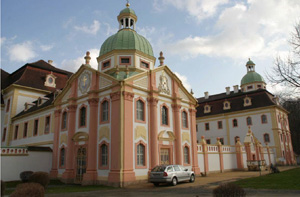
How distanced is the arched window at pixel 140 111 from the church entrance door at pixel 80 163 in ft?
19.4

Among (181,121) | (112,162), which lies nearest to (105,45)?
(181,121)

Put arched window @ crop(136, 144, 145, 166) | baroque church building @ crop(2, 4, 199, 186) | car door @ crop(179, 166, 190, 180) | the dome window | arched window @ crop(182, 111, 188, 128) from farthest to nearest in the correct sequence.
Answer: arched window @ crop(182, 111, 188, 128)
the dome window
arched window @ crop(136, 144, 145, 166)
baroque church building @ crop(2, 4, 199, 186)
car door @ crop(179, 166, 190, 180)

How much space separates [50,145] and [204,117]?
34377 millimetres

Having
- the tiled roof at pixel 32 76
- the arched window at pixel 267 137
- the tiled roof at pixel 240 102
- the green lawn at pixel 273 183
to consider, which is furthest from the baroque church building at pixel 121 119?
the tiled roof at pixel 240 102

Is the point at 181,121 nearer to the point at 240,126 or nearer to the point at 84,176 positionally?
the point at 84,176

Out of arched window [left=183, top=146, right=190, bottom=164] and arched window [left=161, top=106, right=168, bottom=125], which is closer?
arched window [left=161, top=106, right=168, bottom=125]

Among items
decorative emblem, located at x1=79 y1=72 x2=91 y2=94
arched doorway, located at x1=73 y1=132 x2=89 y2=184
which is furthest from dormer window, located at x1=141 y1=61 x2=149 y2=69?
arched doorway, located at x1=73 y1=132 x2=89 y2=184

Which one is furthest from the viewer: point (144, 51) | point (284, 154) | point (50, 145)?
point (284, 154)

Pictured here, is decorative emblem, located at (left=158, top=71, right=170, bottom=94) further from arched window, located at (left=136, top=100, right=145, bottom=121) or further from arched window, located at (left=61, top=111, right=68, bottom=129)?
arched window, located at (left=61, top=111, right=68, bottom=129)

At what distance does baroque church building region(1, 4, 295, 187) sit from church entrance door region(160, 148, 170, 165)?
9cm

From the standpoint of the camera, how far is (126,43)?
87.2 ft

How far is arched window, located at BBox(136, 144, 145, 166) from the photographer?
21.1 metres

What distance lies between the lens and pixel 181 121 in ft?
86.1

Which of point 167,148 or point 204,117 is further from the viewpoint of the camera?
point 204,117
